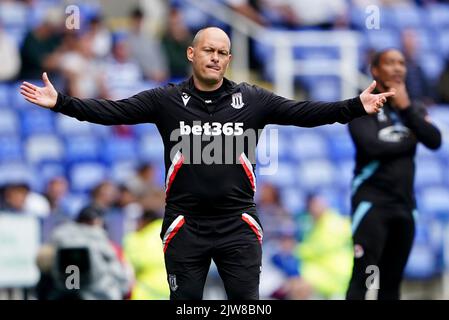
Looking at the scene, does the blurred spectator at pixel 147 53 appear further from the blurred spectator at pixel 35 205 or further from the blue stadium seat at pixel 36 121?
the blurred spectator at pixel 35 205

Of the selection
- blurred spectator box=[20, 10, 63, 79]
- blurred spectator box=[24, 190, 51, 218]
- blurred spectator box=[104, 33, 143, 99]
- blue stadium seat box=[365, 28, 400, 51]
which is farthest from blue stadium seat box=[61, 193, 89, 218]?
blue stadium seat box=[365, 28, 400, 51]

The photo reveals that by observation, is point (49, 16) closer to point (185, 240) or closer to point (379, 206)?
point (379, 206)

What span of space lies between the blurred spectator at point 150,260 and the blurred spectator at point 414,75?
5.19m

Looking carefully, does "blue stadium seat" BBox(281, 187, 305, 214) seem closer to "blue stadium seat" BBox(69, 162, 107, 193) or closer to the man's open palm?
"blue stadium seat" BBox(69, 162, 107, 193)

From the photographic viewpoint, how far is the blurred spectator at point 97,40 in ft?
53.1

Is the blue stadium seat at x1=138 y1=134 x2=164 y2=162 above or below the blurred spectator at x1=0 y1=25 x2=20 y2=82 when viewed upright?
below

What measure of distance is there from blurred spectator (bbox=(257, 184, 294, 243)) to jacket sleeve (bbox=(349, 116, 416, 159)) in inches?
166

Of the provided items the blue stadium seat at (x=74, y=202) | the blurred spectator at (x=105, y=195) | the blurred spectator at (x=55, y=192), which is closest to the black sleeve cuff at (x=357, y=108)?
the blurred spectator at (x=105, y=195)

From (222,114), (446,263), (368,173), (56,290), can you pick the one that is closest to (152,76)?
(446,263)

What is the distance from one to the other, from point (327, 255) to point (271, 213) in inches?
36.1

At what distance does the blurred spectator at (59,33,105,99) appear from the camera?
15641 millimetres

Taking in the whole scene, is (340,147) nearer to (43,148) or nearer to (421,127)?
(43,148)
